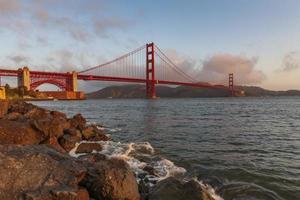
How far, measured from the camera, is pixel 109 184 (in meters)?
4.99

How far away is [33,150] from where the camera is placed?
5.02 metres

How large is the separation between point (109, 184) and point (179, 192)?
5.06 ft

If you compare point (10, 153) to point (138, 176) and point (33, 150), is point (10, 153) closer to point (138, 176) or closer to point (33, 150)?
point (33, 150)

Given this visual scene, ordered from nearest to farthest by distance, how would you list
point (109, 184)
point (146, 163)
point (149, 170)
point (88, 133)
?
1. point (109, 184)
2. point (149, 170)
3. point (146, 163)
4. point (88, 133)

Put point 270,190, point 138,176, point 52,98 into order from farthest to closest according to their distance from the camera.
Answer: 1. point 52,98
2. point 138,176
3. point 270,190

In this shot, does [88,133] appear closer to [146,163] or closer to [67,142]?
[67,142]

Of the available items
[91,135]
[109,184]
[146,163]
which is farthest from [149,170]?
[91,135]

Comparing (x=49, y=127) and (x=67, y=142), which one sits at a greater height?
(x=49, y=127)

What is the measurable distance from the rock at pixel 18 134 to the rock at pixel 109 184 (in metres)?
3.48

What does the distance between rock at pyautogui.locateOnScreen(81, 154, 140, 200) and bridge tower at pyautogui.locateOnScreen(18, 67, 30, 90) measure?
74681mm

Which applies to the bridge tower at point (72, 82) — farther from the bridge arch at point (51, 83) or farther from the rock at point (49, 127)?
the rock at point (49, 127)

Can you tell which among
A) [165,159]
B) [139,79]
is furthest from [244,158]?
[139,79]

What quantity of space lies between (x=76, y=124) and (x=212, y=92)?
426 ft

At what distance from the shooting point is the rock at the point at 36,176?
14.1 ft
